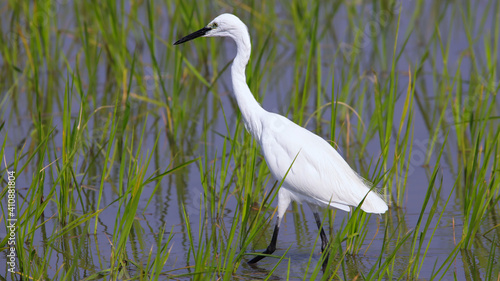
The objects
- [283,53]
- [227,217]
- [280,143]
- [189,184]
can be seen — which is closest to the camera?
[280,143]

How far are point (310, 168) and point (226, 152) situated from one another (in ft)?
5.86

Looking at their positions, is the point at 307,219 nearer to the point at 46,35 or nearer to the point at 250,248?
the point at 250,248

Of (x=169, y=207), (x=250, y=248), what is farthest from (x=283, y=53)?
(x=250, y=248)

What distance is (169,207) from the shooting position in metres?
4.93

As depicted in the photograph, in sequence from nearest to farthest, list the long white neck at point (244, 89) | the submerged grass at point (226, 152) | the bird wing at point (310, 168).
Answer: the submerged grass at point (226, 152) → the bird wing at point (310, 168) → the long white neck at point (244, 89)

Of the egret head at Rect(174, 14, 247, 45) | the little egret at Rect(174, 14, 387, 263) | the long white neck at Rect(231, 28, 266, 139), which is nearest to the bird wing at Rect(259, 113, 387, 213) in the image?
the little egret at Rect(174, 14, 387, 263)

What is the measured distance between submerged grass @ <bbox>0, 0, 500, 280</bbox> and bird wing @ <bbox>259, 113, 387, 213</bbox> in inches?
5.5

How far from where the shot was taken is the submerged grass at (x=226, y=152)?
11.6 feet

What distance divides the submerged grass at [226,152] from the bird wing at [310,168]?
0.14 m

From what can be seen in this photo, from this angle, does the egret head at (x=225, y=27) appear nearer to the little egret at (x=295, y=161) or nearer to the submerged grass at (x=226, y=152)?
the little egret at (x=295, y=161)

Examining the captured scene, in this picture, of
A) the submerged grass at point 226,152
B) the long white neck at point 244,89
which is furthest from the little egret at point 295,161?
the submerged grass at point 226,152

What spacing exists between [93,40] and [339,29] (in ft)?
10.7

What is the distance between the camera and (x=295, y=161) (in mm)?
4012

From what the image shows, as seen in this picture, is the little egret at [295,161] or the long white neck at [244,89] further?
the long white neck at [244,89]
